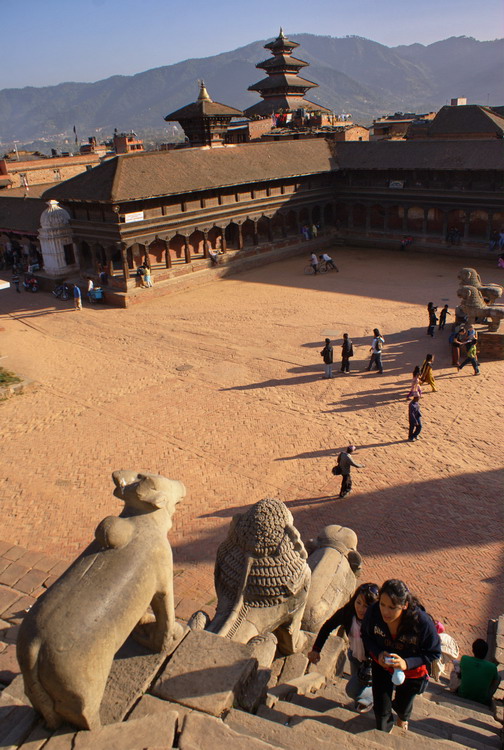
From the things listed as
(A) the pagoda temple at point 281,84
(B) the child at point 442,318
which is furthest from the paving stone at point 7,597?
(A) the pagoda temple at point 281,84

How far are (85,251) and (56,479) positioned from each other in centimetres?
2222

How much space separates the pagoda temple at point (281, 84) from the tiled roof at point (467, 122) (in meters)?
15.0

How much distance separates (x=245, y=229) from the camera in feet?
124

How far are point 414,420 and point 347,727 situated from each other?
9604mm

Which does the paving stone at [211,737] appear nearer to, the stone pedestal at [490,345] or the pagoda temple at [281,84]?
the stone pedestal at [490,345]

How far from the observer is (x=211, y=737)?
14.6ft

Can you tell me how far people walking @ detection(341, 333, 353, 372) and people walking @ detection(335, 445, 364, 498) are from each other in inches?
272

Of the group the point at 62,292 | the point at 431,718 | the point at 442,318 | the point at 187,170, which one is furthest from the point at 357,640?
the point at 187,170

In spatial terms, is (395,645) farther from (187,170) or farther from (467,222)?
(467,222)

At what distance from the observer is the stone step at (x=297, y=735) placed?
4656 millimetres

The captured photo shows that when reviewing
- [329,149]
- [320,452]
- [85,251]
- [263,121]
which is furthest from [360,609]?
[263,121]

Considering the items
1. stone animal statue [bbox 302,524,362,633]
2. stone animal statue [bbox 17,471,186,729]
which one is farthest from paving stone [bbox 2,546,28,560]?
stone animal statue [bbox 17,471,186,729]

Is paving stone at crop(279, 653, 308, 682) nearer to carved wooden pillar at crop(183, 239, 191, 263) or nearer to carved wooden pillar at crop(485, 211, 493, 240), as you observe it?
carved wooden pillar at crop(183, 239, 191, 263)

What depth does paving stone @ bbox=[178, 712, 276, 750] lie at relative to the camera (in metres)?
4.36
